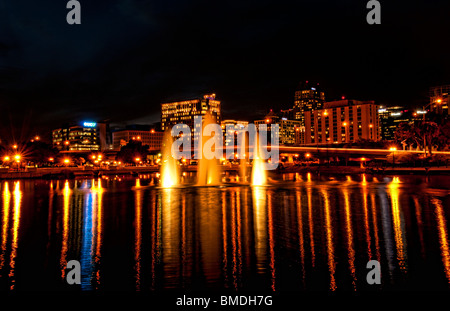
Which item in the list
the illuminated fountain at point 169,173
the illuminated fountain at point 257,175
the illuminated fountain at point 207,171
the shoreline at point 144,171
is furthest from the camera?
the shoreline at point 144,171

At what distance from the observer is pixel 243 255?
11.7 m

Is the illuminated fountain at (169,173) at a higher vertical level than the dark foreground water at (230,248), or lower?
higher

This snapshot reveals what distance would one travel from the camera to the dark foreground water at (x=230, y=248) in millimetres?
9461

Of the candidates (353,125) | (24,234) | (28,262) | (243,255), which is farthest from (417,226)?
(353,125)

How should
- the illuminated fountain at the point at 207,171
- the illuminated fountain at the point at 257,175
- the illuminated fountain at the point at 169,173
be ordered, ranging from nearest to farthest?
1. the illuminated fountain at the point at 257,175
2. the illuminated fountain at the point at 169,173
3. the illuminated fountain at the point at 207,171

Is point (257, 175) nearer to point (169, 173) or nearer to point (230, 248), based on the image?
point (169, 173)

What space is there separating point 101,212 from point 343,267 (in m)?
15.7

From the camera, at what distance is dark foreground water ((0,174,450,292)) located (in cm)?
946

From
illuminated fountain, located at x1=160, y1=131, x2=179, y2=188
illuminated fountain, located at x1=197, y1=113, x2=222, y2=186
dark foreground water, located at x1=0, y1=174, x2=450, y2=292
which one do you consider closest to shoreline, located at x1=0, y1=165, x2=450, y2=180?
illuminated fountain, located at x1=160, y1=131, x2=179, y2=188

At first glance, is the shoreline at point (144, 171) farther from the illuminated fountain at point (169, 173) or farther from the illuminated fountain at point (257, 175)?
the illuminated fountain at point (257, 175)

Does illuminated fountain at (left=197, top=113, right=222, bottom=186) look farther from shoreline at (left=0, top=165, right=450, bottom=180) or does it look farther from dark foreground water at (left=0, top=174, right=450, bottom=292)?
shoreline at (left=0, top=165, right=450, bottom=180)

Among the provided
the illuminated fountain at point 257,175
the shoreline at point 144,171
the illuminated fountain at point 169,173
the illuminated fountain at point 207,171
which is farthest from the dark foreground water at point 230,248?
the shoreline at point 144,171

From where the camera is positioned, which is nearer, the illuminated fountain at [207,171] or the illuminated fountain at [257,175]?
the illuminated fountain at [257,175]
